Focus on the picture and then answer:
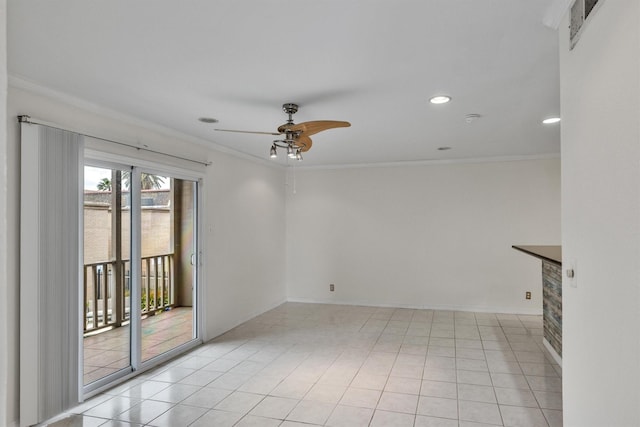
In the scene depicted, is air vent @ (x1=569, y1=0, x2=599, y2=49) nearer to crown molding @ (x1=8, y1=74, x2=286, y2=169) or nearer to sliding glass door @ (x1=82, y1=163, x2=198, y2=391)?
crown molding @ (x1=8, y1=74, x2=286, y2=169)

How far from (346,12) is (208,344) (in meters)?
4.01

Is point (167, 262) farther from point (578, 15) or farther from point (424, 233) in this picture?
point (578, 15)

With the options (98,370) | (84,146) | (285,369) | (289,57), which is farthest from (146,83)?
(285,369)

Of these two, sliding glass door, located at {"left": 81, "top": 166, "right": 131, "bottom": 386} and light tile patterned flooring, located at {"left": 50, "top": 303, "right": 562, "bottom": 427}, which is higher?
sliding glass door, located at {"left": 81, "top": 166, "right": 131, "bottom": 386}

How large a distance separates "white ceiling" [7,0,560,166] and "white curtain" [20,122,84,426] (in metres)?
0.47

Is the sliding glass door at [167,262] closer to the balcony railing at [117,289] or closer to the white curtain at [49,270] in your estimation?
the balcony railing at [117,289]

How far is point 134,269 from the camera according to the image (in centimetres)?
384

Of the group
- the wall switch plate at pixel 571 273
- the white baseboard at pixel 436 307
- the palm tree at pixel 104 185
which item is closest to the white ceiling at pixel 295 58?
the palm tree at pixel 104 185

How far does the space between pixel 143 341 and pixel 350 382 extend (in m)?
2.12

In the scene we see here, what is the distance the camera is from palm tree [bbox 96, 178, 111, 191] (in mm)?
3541

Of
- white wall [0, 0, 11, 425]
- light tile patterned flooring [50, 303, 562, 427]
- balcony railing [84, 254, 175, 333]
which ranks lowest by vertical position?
light tile patterned flooring [50, 303, 562, 427]

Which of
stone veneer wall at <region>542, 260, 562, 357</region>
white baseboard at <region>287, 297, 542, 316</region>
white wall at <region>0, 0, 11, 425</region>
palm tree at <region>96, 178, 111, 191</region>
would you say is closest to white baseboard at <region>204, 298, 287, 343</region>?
white baseboard at <region>287, 297, 542, 316</region>

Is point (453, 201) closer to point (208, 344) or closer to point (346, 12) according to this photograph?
point (208, 344)

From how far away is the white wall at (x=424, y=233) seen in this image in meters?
6.11
